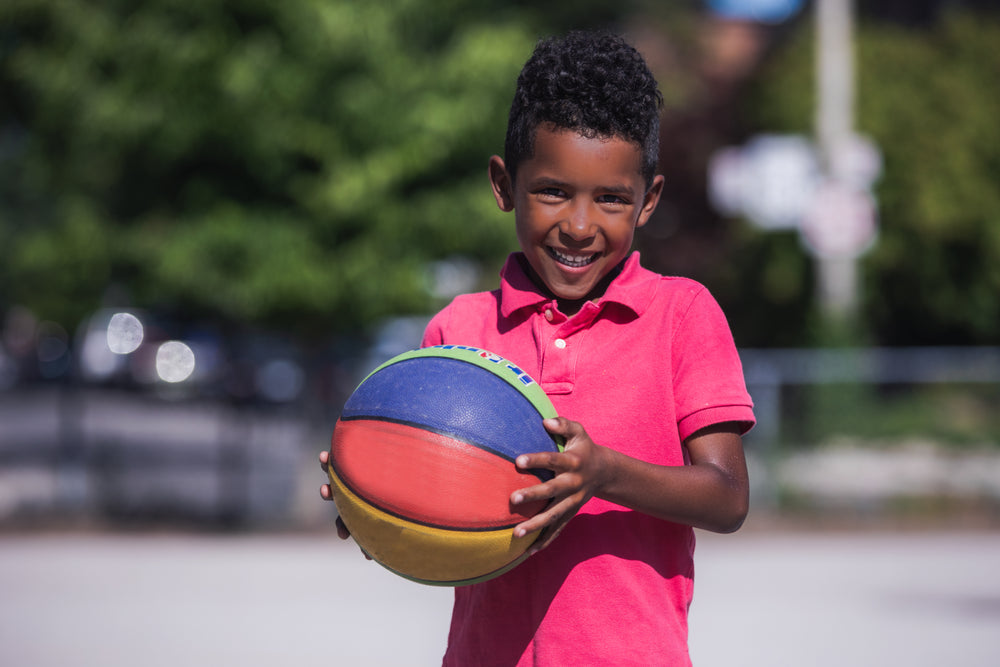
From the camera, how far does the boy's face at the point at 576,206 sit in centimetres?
232

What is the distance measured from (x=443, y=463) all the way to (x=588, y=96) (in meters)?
0.79

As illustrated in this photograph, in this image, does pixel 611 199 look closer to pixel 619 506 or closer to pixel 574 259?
pixel 574 259

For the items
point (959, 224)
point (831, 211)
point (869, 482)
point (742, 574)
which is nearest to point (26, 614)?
point (742, 574)

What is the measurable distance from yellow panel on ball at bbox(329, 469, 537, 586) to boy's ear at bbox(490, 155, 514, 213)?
72 centimetres

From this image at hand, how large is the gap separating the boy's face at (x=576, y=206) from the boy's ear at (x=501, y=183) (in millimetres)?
105

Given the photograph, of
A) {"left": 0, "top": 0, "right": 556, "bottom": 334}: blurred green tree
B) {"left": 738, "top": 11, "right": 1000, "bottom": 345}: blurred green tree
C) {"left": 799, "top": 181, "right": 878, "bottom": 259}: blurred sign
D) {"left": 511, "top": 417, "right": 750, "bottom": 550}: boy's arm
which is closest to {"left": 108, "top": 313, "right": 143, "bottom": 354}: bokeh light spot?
{"left": 738, "top": 11, "right": 1000, "bottom": 345}: blurred green tree

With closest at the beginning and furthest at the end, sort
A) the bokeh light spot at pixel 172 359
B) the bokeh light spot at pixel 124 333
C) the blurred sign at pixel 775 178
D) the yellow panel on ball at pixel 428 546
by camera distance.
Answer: the yellow panel on ball at pixel 428 546
the blurred sign at pixel 775 178
the bokeh light spot at pixel 172 359
the bokeh light spot at pixel 124 333

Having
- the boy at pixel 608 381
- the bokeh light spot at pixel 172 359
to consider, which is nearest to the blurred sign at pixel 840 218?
the boy at pixel 608 381

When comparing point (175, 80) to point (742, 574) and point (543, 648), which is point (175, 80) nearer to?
point (742, 574)

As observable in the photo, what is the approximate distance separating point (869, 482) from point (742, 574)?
324 cm

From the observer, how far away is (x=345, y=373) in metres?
11.0

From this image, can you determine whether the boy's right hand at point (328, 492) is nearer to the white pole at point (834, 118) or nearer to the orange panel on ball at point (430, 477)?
the orange panel on ball at point (430, 477)

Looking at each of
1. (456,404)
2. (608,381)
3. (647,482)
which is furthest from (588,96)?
(647,482)

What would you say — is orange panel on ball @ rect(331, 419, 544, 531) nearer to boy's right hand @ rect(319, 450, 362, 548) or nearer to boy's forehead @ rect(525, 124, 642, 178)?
boy's right hand @ rect(319, 450, 362, 548)
